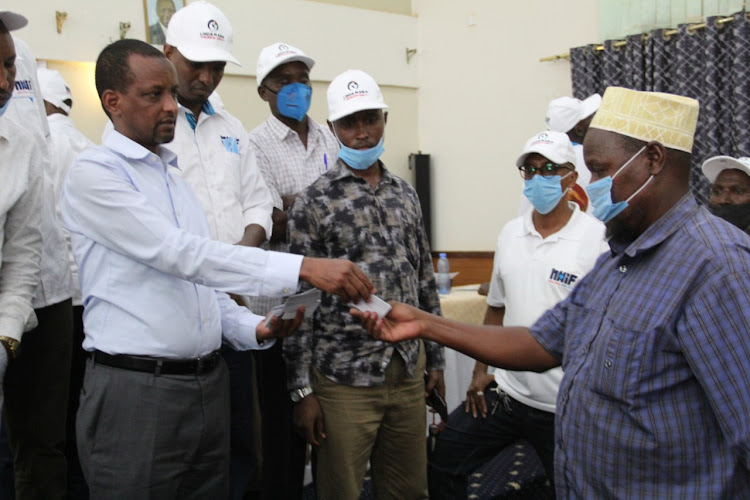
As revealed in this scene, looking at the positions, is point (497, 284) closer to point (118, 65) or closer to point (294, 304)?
point (294, 304)

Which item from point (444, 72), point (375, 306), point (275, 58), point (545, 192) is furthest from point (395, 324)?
point (444, 72)

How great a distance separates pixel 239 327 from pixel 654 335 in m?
1.31

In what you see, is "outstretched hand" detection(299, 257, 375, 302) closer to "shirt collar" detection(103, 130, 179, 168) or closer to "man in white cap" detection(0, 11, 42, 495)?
"shirt collar" detection(103, 130, 179, 168)

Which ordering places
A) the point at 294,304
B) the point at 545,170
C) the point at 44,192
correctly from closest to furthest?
the point at 294,304 < the point at 44,192 < the point at 545,170

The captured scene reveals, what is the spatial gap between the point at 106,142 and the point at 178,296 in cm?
52

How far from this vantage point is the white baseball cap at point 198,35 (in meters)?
2.87

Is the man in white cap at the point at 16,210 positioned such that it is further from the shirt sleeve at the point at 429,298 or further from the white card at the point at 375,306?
the shirt sleeve at the point at 429,298

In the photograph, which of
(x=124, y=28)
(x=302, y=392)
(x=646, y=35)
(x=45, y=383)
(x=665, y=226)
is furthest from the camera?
(x=646, y=35)

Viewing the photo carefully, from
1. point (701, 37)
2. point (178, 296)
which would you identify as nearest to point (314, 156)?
point (178, 296)

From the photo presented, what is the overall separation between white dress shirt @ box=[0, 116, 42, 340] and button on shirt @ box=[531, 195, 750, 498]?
168 centimetres

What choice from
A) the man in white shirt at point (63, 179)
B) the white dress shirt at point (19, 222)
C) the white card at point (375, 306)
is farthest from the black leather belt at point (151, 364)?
the man in white shirt at point (63, 179)

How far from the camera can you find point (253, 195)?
9.87 ft

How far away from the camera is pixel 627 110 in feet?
6.24

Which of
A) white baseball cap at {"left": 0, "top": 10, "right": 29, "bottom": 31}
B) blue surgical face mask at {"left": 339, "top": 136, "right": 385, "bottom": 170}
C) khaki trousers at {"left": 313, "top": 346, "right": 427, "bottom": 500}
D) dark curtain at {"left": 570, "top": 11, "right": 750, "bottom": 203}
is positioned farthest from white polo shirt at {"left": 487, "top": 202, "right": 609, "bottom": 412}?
dark curtain at {"left": 570, "top": 11, "right": 750, "bottom": 203}
